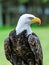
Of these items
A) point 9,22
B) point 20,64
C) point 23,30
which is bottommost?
point 9,22

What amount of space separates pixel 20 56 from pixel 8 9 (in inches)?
1248

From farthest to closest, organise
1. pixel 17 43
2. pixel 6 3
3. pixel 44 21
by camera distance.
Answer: pixel 6 3 < pixel 44 21 < pixel 17 43

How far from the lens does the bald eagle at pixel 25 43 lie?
14.3ft

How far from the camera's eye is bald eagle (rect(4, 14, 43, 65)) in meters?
4.36

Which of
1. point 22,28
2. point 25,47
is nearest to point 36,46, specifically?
point 25,47

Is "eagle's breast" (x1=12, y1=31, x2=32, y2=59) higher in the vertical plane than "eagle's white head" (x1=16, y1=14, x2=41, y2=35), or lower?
lower

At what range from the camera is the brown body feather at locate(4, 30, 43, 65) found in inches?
172

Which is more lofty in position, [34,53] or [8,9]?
[34,53]

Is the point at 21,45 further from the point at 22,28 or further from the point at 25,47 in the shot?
the point at 22,28

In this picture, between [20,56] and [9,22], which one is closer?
[20,56]

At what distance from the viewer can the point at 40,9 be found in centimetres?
3566

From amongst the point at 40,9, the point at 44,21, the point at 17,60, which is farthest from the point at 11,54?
the point at 40,9

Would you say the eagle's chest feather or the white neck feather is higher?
the white neck feather

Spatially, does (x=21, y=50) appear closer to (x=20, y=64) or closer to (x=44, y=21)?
(x=20, y=64)
